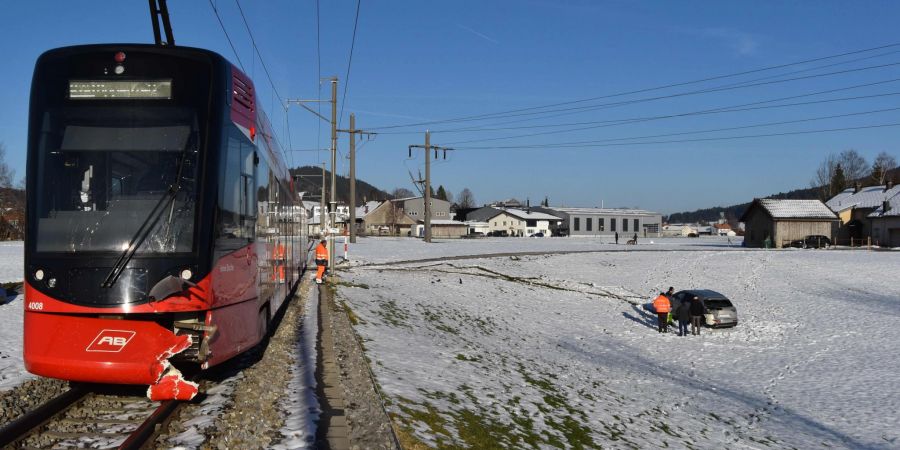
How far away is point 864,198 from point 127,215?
7937 centimetres

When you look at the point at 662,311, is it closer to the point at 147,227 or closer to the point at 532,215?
the point at 147,227

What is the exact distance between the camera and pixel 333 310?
16969 mm

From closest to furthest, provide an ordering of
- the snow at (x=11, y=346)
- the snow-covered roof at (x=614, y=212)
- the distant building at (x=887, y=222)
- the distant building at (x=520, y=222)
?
the snow at (x=11, y=346)
the distant building at (x=887, y=222)
the distant building at (x=520, y=222)
the snow-covered roof at (x=614, y=212)

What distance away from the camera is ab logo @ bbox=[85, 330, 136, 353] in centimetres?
708

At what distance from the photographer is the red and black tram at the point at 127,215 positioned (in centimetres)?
712

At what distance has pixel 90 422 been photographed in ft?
22.5

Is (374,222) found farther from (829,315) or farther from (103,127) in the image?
(103,127)

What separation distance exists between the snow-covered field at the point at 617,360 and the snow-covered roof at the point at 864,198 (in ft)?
104

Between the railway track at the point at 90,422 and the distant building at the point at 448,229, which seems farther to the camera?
the distant building at the point at 448,229

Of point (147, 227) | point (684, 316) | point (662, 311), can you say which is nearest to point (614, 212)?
point (662, 311)

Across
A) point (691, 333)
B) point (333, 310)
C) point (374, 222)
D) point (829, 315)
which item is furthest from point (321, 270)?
point (374, 222)

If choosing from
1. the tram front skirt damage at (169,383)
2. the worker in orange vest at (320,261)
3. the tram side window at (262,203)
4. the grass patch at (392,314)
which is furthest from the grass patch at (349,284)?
the tram front skirt damage at (169,383)

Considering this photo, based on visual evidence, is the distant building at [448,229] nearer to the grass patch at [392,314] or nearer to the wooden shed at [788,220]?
the wooden shed at [788,220]

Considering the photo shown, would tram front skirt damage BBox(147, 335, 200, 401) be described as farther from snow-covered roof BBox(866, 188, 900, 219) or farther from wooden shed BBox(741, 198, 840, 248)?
snow-covered roof BBox(866, 188, 900, 219)
